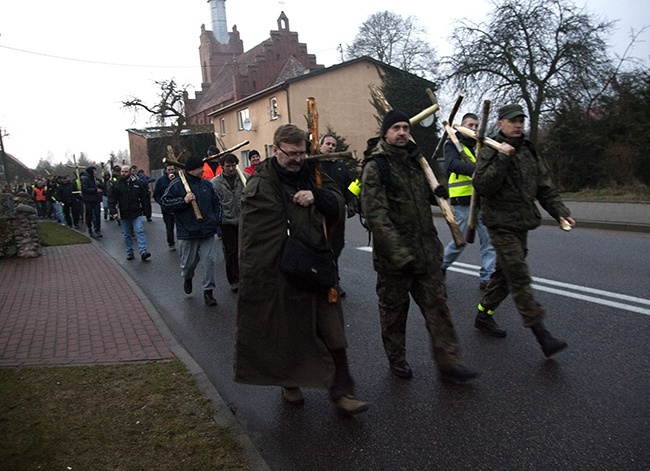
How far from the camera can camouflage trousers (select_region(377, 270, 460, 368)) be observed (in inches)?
154

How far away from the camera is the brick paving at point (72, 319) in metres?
5.06

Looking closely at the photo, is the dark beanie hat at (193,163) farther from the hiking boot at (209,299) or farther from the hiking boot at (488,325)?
the hiking boot at (488,325)

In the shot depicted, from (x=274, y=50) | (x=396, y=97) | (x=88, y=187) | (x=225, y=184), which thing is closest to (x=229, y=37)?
(x=274, y=50)

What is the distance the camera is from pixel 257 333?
362 cm

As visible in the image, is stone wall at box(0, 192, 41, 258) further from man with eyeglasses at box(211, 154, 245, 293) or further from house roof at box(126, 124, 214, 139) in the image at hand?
house roof at box(126, 124, 214, 139)

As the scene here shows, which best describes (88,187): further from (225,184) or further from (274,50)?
(274,50)

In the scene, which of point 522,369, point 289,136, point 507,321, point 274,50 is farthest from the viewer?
point 274,50

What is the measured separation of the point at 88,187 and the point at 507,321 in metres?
13.9

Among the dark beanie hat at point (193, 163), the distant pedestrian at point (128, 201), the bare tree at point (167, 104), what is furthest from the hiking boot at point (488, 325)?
the bare tree at point (167, 104)

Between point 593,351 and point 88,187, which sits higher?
point 88,187

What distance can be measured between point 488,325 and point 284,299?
7.50 ft

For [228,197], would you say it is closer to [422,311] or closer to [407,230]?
[407,230]

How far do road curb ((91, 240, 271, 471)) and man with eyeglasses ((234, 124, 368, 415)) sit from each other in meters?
0.28

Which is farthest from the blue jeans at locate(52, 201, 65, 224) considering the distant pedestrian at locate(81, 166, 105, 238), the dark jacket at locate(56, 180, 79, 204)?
the distant pedestrian at locate(81, 166, 105, 238)
